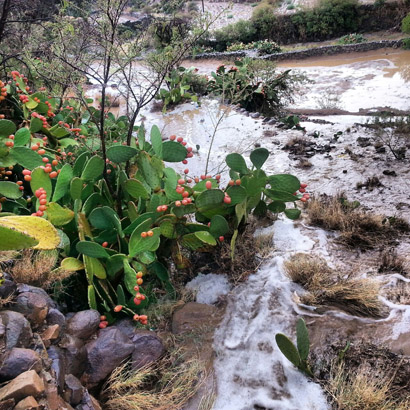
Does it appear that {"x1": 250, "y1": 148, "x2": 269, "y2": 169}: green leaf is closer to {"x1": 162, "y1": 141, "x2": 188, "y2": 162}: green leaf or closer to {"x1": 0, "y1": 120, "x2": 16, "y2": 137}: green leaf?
{"x1": 162, "y1": 141, "x2": 188, "y2": 162}: green leaf

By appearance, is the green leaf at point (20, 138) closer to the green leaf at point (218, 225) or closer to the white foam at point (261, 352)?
the green leaf at point (218, 225)

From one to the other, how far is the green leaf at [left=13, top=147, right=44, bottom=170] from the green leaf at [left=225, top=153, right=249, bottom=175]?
1483mm

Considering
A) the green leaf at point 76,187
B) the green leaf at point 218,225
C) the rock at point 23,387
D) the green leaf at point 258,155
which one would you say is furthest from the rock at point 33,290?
the green leaf at point 258,155

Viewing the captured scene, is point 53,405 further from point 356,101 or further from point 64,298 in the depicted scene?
point 356,101

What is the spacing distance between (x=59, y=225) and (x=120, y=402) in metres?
1.21

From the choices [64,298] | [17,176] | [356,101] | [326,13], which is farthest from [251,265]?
[326,13]

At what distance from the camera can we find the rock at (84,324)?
2014 millimetres

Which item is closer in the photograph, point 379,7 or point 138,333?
point 138,333

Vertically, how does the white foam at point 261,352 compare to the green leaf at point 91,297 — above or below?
below

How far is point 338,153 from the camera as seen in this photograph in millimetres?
5438

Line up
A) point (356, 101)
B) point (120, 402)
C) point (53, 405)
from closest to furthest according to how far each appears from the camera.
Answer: point (53, 405)
point (120, 402)
point (356, 101)

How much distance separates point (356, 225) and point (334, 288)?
103 centimetres

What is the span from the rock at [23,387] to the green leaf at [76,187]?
1372 mm

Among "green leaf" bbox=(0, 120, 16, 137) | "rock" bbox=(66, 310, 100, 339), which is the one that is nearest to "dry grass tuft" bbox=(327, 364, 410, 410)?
"rock" bbox=(66, 310, 100, 339)
